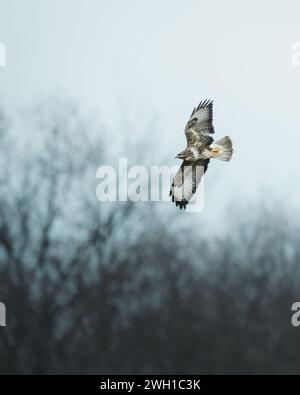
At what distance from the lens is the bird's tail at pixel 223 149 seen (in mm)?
31016

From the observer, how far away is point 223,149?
31.2 metres

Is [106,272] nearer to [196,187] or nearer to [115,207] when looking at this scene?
[115,207]

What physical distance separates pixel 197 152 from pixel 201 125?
632 mm

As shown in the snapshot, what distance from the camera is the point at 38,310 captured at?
4219 centimetres

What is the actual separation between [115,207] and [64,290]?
70.0 inches

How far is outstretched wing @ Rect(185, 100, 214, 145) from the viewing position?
3108 cm

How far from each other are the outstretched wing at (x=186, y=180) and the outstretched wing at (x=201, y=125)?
1.01 feet
